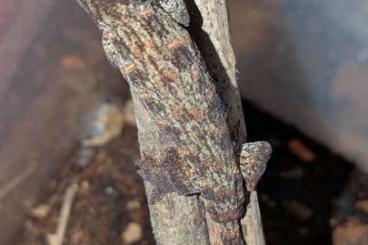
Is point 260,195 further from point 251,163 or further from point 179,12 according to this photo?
point 179,12

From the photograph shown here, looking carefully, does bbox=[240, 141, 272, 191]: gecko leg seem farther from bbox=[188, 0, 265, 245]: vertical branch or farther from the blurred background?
the blurred background

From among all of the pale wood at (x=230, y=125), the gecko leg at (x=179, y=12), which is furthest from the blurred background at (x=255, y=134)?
the gecko leg at (x=179, y=12)

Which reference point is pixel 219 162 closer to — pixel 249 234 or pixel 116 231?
pixel 249 234

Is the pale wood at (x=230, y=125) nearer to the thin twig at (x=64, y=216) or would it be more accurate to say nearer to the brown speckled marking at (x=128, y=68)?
the brown speckled marking at (x=128, y=68)

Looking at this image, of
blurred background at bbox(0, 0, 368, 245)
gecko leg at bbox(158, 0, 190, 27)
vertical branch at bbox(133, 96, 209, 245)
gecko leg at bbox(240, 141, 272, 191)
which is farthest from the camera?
blurred background at bbox(0, 0, 368, 245)

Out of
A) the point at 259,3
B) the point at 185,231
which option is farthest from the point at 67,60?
the point at 185,231

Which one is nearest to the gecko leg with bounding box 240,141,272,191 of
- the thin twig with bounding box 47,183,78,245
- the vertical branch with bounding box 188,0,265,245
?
the vertical branch with bounding box 188,0,265,245

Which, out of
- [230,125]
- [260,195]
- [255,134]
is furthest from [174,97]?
[255,134]
